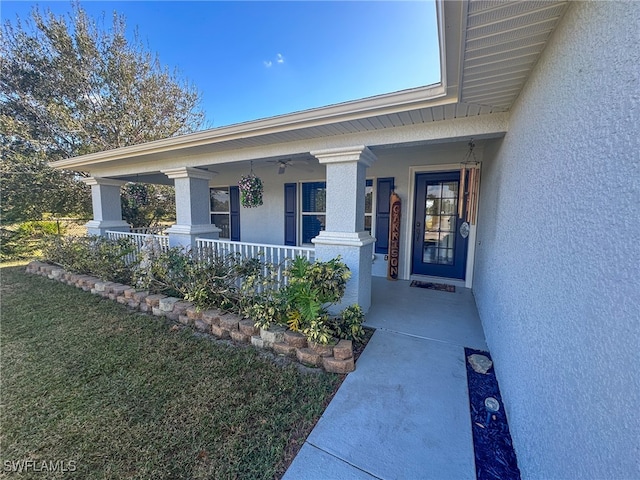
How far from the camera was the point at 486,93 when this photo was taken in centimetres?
229

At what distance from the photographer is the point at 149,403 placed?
213 centimetres

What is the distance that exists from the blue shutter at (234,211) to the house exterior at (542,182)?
119 inches

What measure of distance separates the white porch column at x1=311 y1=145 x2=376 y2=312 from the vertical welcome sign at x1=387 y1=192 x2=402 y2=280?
1.94 meters

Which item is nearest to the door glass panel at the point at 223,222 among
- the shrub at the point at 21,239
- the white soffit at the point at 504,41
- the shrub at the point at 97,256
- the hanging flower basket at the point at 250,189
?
the shrub at the point at 97,256

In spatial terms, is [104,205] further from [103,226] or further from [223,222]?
[223,222]

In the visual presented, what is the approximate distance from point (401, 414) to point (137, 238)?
622 centimetres

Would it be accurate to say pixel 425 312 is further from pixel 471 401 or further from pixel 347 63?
pixel 347 63

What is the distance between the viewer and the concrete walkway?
160cm

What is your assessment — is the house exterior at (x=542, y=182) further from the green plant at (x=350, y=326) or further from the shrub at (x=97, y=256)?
the shrub at (x=97, y=256)

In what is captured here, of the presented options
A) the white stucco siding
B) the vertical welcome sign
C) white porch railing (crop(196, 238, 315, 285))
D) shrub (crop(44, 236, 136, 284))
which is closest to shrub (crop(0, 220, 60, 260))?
shrub (crop(44, 236, 136, 284))

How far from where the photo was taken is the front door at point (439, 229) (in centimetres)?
499

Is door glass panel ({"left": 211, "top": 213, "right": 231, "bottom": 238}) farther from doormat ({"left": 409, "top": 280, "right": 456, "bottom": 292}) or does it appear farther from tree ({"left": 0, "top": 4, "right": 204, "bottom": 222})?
doormat ({"left": 409, "top": 280, "right": 456, "bottom": 292})

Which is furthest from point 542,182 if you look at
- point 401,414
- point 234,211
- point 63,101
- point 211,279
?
point 63,101

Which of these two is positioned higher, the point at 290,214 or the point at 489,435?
the point at 290,214
